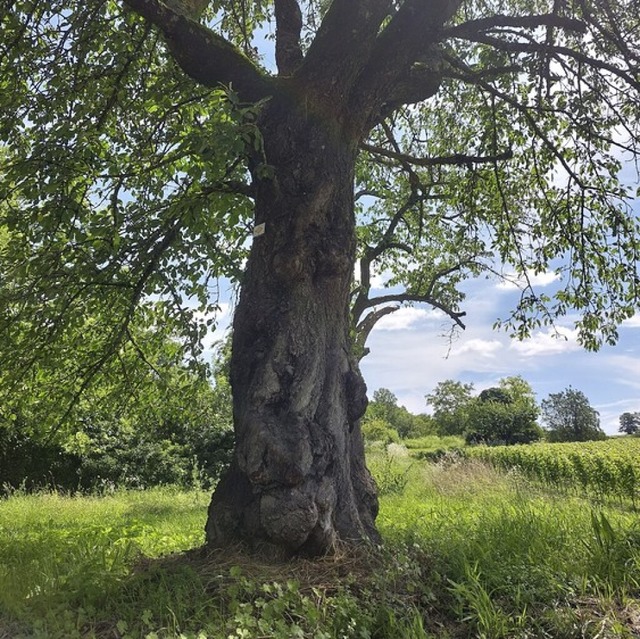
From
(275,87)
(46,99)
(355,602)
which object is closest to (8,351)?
(46,99)

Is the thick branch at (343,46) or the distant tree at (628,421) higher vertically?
the thick branch at (343,46)

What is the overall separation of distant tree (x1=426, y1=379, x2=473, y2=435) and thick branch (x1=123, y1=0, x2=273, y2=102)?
55.9m

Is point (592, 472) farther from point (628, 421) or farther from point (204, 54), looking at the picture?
point (628, 421)

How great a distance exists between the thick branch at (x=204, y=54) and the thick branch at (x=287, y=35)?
2.95 feet

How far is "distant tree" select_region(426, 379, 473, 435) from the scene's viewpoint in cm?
5806

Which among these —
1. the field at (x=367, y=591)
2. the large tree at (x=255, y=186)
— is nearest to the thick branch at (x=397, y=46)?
the large tree at (x=255, y=186)

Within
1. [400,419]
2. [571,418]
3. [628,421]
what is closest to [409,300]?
[571,418]

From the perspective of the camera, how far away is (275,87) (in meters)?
4.50

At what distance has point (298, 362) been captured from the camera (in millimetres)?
3951

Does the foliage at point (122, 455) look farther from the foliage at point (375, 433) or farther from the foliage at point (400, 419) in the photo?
the foliage at point (400, 419)

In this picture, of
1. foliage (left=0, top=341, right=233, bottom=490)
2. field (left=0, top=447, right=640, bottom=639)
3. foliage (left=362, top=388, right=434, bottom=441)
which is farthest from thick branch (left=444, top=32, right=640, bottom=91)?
foliage (left=362, top=388, right=434, bottom=441)

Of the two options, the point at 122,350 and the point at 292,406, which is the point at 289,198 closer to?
the point at 292,406

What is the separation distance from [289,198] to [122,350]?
3.80m

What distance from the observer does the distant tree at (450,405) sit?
190 ft
